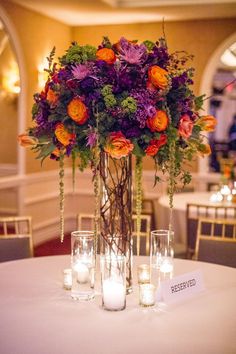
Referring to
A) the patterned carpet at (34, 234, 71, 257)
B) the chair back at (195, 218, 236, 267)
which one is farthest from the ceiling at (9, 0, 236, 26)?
the chair back at (195, 218, 236, 267)

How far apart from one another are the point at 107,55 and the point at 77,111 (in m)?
0.24

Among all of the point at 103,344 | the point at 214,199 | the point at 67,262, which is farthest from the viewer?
the point at 214,199

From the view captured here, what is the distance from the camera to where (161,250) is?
2.49 meters

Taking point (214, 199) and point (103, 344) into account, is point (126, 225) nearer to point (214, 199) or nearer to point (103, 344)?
point (103, 344)

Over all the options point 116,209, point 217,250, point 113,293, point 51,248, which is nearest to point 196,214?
point 217,250

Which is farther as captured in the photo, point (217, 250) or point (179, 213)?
point (179, 213)

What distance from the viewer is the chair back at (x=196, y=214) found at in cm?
448

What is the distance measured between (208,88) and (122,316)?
17.8 ft

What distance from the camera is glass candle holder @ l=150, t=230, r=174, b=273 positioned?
2463mm

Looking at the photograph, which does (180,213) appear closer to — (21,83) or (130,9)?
(21,83)

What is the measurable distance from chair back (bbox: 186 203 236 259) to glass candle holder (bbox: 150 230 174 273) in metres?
1.93

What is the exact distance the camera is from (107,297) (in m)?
2.21

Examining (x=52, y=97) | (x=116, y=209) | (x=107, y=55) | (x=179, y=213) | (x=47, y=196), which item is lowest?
(x=47, y=196)

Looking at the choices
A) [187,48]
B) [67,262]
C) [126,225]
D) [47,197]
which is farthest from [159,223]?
[126,225]
